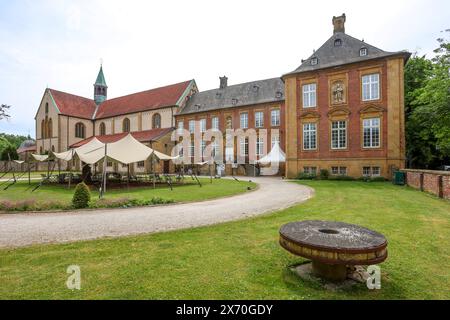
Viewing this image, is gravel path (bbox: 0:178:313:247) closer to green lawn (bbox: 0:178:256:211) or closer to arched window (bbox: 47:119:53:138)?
green lawn (bbox: 0:178:256:211)

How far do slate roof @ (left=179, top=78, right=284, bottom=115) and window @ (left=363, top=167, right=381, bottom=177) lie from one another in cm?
1326

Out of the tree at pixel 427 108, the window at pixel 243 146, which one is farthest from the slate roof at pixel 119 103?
the tree at pixel 427 108

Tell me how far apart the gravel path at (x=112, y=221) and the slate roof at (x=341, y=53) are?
17958 millimetres

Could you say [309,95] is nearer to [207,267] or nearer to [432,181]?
[432,181]

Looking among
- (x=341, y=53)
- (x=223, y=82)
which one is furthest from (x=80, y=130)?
(x=341, y=53)

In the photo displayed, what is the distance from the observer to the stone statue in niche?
2317cm

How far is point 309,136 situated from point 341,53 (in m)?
8.16

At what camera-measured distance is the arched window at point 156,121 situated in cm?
4122

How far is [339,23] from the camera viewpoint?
25.9 meters

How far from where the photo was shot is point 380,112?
70.9 feet

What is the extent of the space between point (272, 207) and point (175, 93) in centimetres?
3562

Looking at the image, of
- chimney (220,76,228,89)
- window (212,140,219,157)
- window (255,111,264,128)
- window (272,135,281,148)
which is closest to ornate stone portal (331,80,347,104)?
window (272,135,281,148)

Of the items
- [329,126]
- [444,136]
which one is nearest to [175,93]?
[329,126]

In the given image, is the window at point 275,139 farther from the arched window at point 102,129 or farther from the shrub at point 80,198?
the arched window at point 102,129
